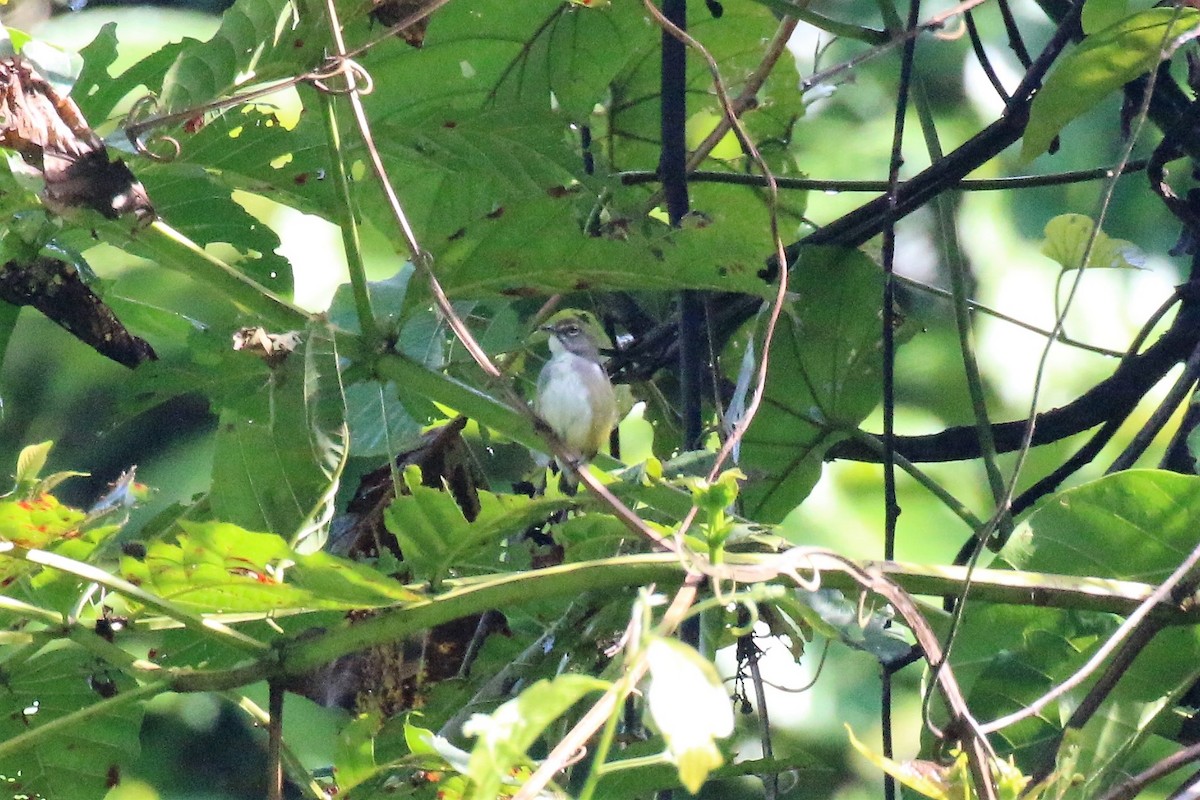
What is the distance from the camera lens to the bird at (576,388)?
1943mm

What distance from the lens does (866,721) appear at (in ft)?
8.72

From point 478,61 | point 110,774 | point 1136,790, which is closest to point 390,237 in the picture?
point 478,61

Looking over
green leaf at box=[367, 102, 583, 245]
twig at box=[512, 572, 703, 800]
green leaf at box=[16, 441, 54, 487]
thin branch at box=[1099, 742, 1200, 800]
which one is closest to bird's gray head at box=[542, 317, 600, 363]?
green leaf at box=[367, 102, 583, 245]

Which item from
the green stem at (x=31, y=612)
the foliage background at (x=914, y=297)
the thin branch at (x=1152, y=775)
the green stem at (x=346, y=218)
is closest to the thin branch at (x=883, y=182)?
the foliage background at (x=914, y=297)

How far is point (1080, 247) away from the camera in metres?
1.36

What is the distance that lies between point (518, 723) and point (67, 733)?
0.87 m

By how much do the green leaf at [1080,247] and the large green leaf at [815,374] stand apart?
1.16 feet

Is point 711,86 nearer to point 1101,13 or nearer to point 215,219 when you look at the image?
point 1101,13

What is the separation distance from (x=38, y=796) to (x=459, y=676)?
17.4 inches

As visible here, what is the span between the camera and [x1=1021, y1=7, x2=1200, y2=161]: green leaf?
1.34 meters

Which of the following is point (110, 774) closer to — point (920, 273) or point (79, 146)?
point (79, 146)

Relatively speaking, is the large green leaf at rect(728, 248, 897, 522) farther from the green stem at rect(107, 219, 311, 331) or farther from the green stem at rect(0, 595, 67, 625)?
the green stem at rect(0, 595, 67, 625)

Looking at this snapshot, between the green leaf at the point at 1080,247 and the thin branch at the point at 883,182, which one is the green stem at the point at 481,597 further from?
the thin branch at the point at 883,182

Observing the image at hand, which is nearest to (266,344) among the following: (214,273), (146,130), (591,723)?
(214,273)
